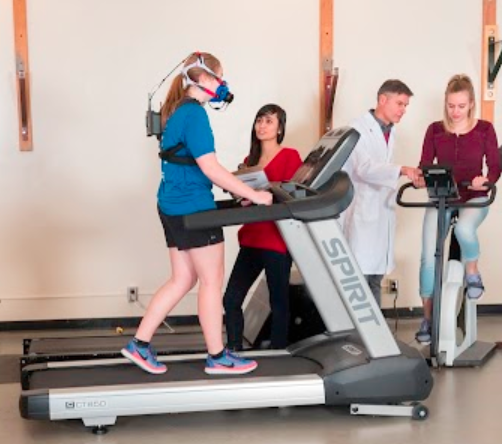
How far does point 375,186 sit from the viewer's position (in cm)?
475

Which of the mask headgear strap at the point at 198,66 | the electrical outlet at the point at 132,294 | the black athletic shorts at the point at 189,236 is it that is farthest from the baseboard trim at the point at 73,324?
the mask headgear strap at the point at 198,66

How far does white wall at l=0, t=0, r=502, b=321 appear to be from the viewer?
5.76 metres

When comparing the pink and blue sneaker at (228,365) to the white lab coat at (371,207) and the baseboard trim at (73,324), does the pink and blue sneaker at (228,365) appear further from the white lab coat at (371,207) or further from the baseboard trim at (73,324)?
the baseboard trim at (73,324)

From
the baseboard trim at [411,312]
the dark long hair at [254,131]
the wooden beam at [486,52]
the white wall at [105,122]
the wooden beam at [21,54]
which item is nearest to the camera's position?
the dark long hair at [254,131]

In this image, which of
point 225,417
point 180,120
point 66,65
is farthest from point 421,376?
point 66,65

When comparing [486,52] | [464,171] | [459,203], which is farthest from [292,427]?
[486,52]

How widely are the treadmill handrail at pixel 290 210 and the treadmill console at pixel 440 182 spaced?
0.82 meters

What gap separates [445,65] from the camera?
614 centimetres

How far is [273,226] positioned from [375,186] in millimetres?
739

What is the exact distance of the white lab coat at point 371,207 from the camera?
184 inches

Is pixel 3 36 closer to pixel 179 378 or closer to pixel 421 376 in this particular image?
pixel 179 378

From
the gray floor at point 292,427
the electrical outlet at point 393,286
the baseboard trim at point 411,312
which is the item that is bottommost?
the baseboard trim at point 411,312

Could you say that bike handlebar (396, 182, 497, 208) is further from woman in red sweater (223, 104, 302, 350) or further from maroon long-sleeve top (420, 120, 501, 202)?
woman in red sweater (223, 104, 302, 350)

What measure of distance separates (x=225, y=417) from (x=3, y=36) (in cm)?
323
